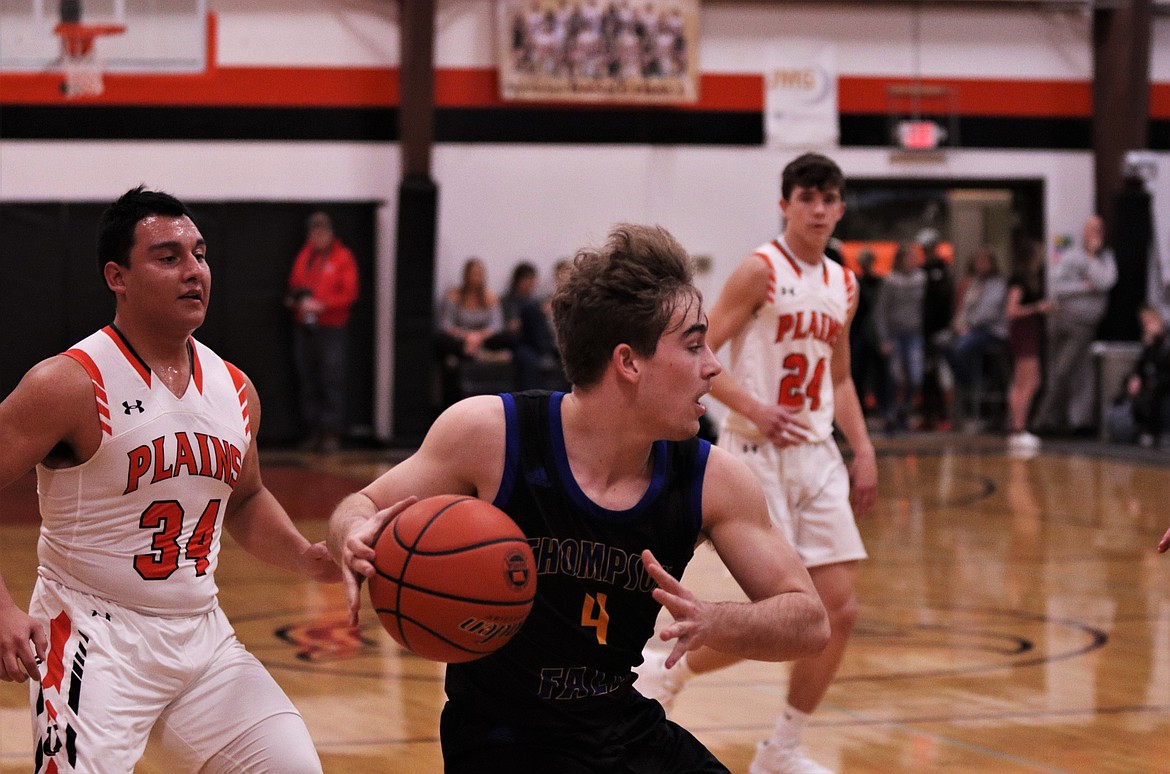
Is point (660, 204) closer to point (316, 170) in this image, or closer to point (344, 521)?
point (316, 170)

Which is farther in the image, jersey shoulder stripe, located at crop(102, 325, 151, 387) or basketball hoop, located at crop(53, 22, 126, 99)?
basketball hoop, located at crop(53, 22, 126, 99)

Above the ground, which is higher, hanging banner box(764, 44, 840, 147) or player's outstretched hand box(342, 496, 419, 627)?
hanging banner box(764, 44, 840, 147)

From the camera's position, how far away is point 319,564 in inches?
140

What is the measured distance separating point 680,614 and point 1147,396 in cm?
1339

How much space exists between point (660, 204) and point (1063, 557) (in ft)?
26.6

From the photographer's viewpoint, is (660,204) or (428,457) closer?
(428,457)

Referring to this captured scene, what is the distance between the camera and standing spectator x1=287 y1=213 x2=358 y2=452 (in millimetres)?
14602

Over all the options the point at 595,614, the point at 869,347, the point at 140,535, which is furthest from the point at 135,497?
the point at 869,347

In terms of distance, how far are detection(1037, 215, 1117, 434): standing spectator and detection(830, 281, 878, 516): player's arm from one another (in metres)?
11.2

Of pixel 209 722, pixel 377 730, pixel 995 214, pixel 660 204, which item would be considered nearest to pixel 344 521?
pixel 209 722

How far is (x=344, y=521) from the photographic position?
2.88 m

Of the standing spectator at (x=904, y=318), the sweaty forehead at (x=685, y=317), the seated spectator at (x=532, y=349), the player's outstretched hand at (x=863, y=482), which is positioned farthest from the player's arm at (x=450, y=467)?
the standing spectator at (x=904, y=318)

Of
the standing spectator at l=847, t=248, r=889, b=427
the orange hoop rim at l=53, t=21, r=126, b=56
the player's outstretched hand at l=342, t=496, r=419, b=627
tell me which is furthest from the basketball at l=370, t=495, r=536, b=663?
the standing spectator at l=847, t=248, r=889, b=427

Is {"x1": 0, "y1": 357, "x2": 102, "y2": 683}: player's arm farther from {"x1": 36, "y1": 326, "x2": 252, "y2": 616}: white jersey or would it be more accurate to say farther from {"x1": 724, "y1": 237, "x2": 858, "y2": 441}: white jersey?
{"x1": 724, "y1": 237, "x2": 858, "y2": 441}: white jersey
